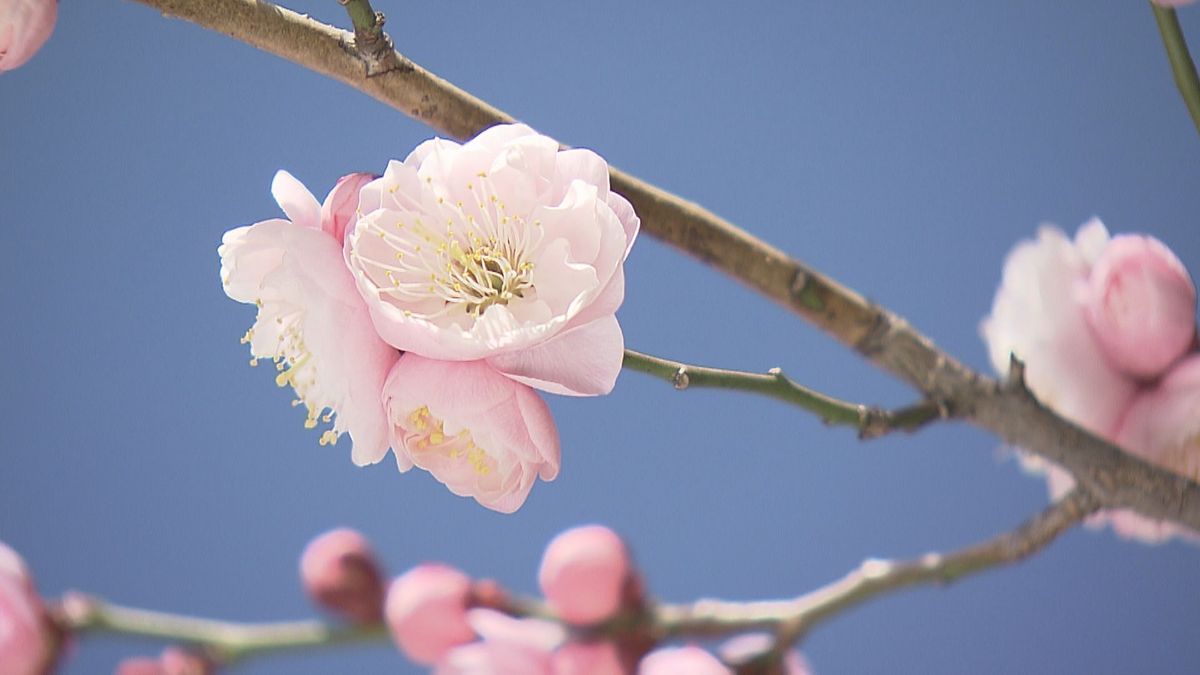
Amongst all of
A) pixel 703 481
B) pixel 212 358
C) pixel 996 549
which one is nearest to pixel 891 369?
pixel 996 549

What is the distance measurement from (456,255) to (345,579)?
224 millimetres

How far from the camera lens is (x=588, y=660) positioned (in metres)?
0.31

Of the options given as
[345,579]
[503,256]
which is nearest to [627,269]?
[345,579]

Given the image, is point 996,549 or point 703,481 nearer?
point 996,549

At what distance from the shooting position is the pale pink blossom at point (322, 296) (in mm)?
212

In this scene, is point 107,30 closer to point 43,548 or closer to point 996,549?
point 43,548

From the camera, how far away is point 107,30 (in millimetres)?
620

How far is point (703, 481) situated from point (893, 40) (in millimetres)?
266

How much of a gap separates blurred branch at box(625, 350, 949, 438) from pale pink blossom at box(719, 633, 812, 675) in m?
0.06

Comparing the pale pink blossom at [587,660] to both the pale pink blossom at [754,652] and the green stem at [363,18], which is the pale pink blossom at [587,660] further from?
the green stem at [363,18]

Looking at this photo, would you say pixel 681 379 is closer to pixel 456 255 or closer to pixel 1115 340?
pixel 456 255

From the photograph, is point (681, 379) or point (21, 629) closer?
point (681, 379)

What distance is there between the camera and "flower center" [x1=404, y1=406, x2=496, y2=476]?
0.22 metres

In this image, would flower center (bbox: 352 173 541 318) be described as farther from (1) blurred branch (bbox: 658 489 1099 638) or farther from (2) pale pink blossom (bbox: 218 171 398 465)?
(1) blurred branch (bbox: 658 489 1099 638)
